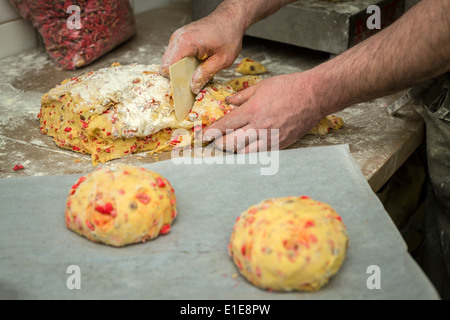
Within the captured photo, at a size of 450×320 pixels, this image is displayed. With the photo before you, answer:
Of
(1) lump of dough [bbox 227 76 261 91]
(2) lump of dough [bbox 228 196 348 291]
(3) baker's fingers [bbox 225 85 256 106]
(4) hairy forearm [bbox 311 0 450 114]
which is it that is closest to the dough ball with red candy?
(2) lump of dough [bbox 228 196 348 291]

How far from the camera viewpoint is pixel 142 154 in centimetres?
169

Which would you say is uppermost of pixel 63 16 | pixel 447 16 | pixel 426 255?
pixel 447 16

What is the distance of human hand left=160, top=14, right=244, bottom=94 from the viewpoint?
170 centimetres

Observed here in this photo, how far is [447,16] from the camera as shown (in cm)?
128

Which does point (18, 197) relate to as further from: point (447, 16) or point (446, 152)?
point (446, 152)

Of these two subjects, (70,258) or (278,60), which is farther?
(278,60)

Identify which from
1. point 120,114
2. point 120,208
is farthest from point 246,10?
point 120,208

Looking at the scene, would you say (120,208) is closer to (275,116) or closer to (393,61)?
(275,116)

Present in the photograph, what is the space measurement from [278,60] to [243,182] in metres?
1.12

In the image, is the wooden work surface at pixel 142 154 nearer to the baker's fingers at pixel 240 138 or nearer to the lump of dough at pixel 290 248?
the baker's fingers at pixel 240 138

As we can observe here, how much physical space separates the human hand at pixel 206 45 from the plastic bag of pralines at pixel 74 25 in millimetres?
654

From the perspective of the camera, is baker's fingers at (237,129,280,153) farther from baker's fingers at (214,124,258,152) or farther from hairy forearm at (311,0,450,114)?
hairy forearm at (311,0,450,114)

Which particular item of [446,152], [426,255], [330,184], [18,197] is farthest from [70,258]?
[426,255]

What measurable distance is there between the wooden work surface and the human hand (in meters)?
0.32
